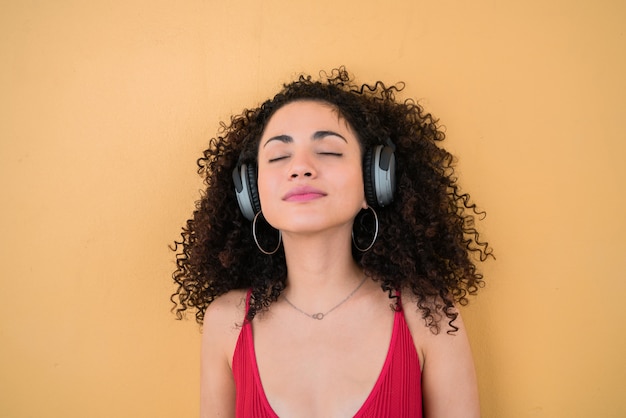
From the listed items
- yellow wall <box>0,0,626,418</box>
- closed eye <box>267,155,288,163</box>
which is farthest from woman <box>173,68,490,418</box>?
yellow wall <box>0,0,626,418</box>

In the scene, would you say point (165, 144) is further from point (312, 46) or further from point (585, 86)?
point (585, 86)

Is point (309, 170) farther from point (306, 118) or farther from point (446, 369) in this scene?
point (446, 369)

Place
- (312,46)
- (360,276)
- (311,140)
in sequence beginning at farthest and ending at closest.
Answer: (312,46) → (360,276) → (311,140)

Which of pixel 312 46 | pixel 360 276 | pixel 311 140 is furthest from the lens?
pixel 312 46

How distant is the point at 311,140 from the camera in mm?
1657

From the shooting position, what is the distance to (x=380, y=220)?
189 cm

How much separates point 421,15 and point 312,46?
1.30 feet

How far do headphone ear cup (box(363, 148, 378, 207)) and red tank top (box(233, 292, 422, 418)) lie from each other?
0.36 metres

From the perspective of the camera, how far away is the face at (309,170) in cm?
158

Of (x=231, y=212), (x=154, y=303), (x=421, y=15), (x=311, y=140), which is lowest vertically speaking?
(x=154, y=303)

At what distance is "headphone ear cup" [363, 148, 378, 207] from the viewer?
65.9 inches

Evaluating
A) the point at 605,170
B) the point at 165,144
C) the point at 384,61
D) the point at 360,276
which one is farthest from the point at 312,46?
the point at 605,170

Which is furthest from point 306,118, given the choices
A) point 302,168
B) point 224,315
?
point 224,315

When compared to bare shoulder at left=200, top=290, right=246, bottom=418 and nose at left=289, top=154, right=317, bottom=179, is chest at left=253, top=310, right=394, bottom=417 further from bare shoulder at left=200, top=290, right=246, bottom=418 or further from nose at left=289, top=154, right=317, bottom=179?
nose at left=289, top=154, right=317, bottom=179
